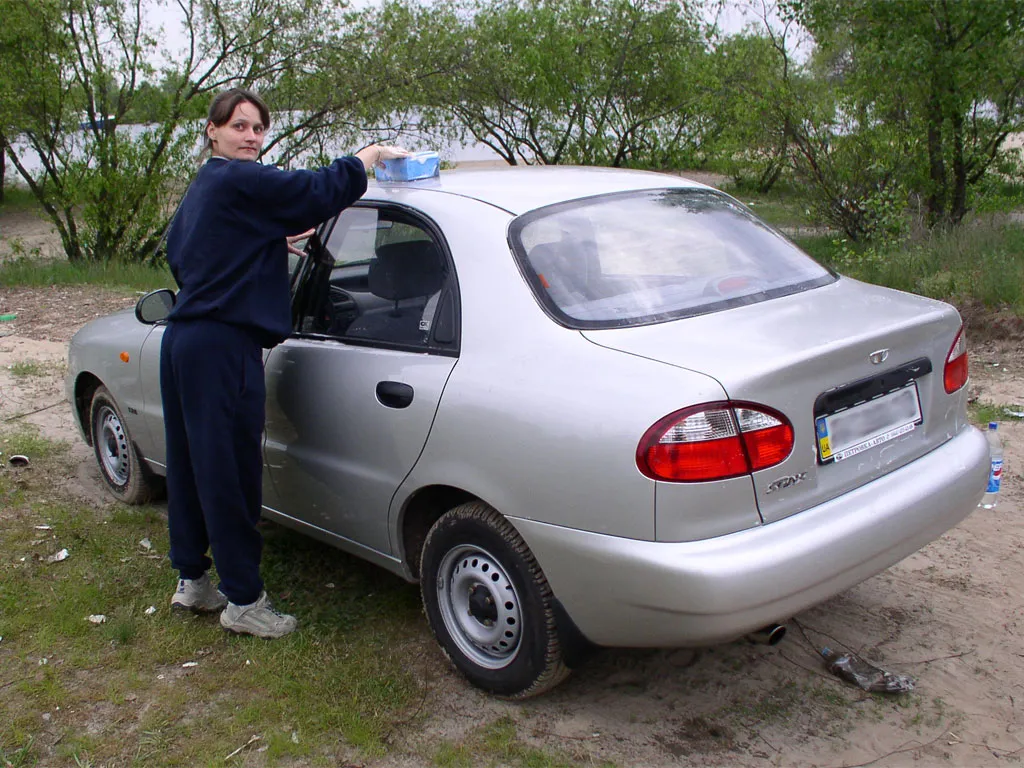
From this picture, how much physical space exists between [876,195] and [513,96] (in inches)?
349

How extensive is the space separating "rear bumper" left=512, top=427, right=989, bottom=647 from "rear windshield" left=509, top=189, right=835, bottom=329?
2.31 feet

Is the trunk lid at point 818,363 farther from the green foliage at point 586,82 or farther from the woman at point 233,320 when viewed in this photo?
the green foliage at point 586,82

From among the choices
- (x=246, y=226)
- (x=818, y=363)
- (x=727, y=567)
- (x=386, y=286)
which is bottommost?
(x=727, y=567)

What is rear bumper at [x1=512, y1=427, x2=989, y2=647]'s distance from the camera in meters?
2.64

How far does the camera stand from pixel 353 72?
14406 mm

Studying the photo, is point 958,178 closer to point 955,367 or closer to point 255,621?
point 955,367

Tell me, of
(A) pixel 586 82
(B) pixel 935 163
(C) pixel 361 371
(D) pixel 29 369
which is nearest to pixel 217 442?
(C) pixel 361 371

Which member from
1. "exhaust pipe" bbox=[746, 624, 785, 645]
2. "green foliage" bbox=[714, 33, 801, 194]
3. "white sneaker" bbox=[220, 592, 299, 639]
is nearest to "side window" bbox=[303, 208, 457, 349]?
"white sneaker" bbox=[220, 592, 299, 639]

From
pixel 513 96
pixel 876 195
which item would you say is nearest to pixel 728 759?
pixel 876 195

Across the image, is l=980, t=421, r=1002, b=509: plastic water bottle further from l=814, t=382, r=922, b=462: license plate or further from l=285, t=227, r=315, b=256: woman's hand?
l=285, t=227, r=315, b=256: woman's hand

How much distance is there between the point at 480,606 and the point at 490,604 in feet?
0.17

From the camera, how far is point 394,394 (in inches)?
131

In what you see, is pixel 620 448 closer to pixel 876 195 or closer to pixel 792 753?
pixel 792 753

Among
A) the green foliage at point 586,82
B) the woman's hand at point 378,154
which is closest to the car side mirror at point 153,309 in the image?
the woman's hand at point 378,154
